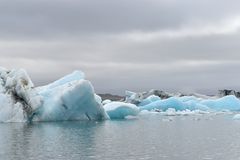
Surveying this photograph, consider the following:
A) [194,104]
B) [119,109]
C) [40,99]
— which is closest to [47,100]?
[40,99]

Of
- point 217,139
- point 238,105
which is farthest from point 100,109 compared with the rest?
point 238,105

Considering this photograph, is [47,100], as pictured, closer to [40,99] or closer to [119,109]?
[40,99]

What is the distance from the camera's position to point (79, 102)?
2869 centimetres

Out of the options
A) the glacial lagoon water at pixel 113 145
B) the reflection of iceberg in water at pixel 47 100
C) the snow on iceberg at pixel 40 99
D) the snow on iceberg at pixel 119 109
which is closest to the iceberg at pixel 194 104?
the snow on iceberg at pixel 119 109

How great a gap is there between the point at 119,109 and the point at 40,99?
743cm

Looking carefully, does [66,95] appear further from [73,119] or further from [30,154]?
[30,154]

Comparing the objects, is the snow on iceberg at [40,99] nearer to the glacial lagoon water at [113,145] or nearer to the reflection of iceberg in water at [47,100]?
the reflection of iceberg in water at [47,100]

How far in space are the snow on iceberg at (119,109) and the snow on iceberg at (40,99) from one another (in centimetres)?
392

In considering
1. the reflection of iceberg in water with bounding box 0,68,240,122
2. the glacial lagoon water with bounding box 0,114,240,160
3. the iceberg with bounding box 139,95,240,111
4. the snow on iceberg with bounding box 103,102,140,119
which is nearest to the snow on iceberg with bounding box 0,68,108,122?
the reflection of iceberg in water with bounding box 0,68,240,122

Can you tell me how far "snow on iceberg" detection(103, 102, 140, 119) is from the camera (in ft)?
111

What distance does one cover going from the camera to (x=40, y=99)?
2856cm

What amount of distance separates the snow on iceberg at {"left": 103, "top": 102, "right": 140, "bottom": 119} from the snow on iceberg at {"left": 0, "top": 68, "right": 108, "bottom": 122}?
12.9 feet

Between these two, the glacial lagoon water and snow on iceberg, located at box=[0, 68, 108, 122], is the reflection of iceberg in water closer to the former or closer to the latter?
snow on iceberg, located at box=[0, 68, 108, 122]

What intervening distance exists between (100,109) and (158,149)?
14.7 meters
